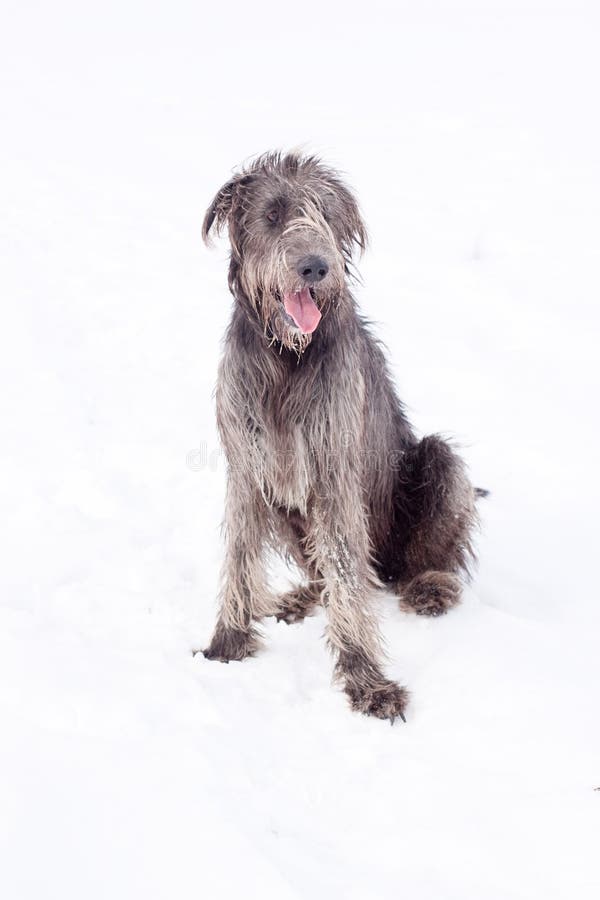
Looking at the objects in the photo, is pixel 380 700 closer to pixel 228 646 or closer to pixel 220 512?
pixel 228 646

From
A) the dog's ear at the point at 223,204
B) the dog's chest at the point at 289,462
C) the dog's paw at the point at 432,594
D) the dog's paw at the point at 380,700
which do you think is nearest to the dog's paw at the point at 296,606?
the dog's paw at the point at 432,594

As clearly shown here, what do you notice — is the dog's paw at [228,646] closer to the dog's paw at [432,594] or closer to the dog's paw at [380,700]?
the dog's paw at [380,700]

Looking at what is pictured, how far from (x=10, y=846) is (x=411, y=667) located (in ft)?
6.28

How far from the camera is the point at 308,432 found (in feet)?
11.5

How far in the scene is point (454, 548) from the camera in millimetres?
4320

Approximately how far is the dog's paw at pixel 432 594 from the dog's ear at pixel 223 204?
77.7 inches

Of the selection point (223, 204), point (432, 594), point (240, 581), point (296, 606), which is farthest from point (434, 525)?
point (223, 204)

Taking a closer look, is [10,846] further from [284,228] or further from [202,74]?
[202,74]

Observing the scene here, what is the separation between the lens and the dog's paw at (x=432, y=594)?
4.12 m

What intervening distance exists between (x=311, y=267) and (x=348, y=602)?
142 centimetres

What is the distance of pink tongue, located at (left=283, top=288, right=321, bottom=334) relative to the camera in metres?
3.20

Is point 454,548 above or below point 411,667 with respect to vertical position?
above

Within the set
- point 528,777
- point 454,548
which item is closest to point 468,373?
point 454,548

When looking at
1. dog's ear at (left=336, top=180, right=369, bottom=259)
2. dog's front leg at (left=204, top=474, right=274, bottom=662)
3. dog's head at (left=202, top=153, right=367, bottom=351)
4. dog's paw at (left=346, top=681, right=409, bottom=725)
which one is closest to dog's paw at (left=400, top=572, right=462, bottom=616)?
dog's paw at (left=346, top=681, right=409, bottom=725)
